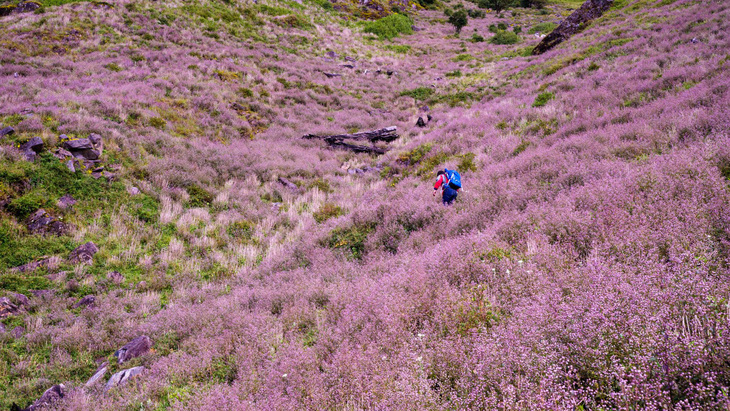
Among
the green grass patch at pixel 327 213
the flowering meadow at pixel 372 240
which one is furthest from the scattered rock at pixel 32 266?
the green grass patch at pixel 327 213

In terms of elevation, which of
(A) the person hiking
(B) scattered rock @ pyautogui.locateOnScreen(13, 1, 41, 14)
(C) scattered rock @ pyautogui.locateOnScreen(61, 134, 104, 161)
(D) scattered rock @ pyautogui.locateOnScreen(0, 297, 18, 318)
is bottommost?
(D) scattered rock @ pyautogui.locateOnScreen(0, 297, 18, 318)

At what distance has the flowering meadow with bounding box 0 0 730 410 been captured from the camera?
2447 mm

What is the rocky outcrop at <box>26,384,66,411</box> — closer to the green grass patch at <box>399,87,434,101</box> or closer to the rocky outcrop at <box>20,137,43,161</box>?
the rocky outcrop at <box>20,137,43,161</box>

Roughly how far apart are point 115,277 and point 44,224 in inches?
91.8

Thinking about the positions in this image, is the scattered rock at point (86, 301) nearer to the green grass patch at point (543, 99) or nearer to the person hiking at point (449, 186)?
the person hiking at point (449, 186)

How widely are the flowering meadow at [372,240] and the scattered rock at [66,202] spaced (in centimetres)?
7

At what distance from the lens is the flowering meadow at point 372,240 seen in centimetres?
245

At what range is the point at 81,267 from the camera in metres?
6.48

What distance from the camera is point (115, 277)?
21.4ft

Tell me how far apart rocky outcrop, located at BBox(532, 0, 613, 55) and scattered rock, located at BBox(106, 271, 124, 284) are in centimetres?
3053

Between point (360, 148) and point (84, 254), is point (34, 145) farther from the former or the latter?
point (360, 148)

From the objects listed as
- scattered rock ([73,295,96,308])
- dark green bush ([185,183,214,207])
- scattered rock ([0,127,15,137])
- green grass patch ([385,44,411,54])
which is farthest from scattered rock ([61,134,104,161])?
green grass patch ([385,44,411,54])

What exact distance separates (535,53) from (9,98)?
3200cm

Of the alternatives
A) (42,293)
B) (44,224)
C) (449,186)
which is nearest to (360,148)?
(449,186)
